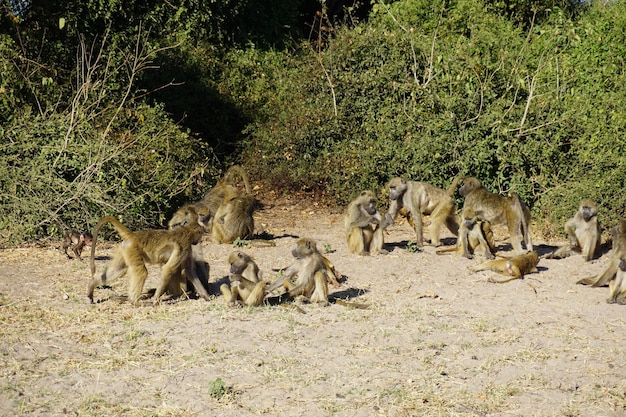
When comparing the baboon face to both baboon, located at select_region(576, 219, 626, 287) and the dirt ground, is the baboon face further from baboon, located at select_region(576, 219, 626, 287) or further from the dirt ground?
baboon, located at select_region(576, 219, 626, 287)

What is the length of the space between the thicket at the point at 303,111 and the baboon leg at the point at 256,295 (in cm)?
426

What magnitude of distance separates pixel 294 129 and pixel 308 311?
8.18 metres

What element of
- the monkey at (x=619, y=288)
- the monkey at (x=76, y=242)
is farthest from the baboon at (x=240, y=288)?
the monkey at (x=619, y=288)

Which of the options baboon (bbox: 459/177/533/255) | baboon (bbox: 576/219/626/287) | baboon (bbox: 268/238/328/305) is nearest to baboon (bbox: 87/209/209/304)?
baboon (bbox: 268/238/328/305)

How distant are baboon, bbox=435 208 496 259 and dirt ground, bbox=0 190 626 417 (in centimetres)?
102

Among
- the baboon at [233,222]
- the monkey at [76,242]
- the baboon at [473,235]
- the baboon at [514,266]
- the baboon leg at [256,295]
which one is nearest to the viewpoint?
the baboon leg at [256,295]

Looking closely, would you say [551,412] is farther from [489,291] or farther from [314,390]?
[489,291]

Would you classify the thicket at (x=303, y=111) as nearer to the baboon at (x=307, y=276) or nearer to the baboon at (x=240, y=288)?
the baboon at (x=240, y=288)

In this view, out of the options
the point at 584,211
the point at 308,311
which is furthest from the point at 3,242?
the point at 584,211

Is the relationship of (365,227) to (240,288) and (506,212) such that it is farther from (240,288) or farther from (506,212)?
(240,288)

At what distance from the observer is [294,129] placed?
16594mm

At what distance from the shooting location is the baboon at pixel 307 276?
Result: 358 inches

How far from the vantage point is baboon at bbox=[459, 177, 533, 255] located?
465 inches

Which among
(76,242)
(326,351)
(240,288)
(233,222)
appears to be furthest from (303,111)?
(326,351)
